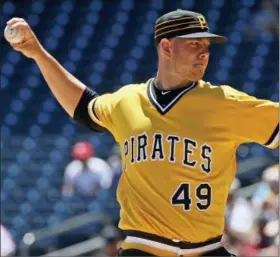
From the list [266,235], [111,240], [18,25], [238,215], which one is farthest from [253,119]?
[238,215]

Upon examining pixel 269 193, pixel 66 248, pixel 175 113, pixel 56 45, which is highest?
pixel 175 113

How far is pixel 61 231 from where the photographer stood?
262 inches

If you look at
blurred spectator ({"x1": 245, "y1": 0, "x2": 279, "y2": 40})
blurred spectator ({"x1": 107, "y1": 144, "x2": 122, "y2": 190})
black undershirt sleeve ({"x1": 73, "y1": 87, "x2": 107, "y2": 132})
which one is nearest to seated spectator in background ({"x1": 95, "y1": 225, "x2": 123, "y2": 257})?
blurred spectator ({"x1": 107, "y1": 144, "x2": 122, "y2": 190})

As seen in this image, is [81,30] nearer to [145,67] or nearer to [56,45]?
[56,45]

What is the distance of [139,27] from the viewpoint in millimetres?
9578

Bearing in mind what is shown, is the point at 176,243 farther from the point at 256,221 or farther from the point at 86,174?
the point at 86,174

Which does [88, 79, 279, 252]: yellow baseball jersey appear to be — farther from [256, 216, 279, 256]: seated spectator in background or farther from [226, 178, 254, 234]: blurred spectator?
[226, 178, 254, 234]: blurred spectator

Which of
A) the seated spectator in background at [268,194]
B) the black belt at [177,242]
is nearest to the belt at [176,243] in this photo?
the black belt at [177,242]

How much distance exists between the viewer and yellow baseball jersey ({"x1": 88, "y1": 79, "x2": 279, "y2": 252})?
8.33ft

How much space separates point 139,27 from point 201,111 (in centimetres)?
707

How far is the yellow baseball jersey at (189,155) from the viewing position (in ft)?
8.33

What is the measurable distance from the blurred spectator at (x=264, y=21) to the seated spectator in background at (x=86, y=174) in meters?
2.88

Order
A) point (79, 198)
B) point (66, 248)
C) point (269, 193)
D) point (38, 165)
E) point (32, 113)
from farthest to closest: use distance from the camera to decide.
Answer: point (32, 113)
point (38, 165)
point (79, 198)
point (66, 248)
point (269, 193)

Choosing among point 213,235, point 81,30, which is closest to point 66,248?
point 81,30
